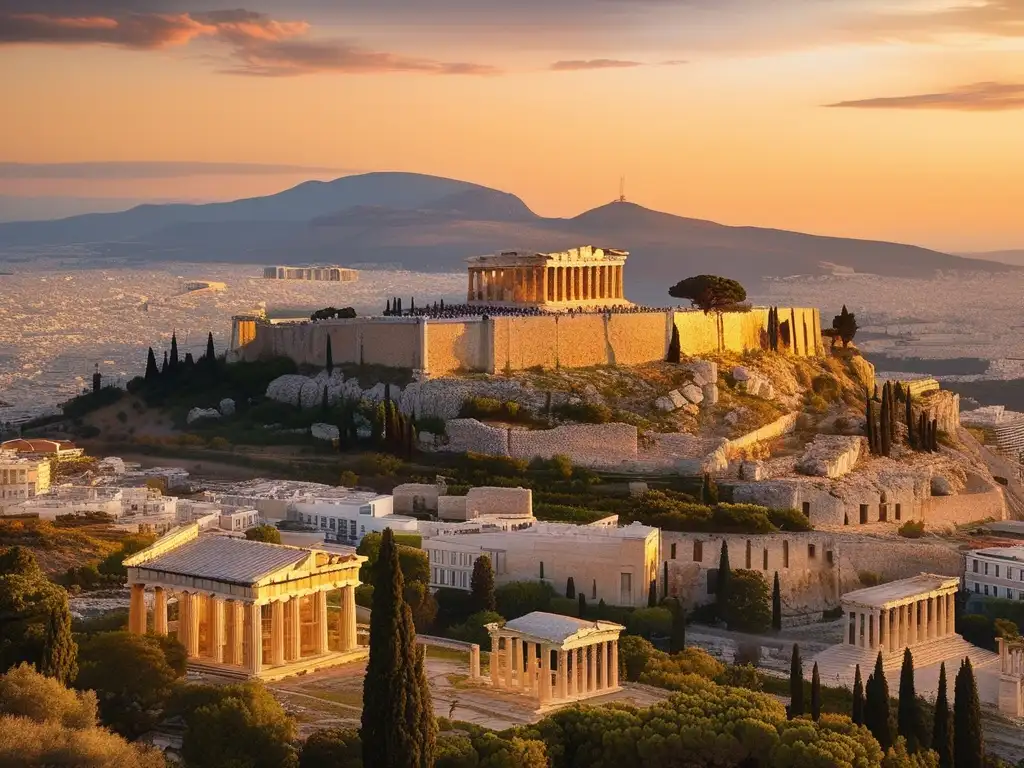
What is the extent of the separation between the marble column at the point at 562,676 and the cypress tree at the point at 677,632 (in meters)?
8.05

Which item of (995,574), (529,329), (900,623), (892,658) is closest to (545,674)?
(892,658)

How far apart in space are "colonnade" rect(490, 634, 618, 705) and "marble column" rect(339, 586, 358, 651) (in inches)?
101

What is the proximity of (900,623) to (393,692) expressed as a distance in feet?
72.1

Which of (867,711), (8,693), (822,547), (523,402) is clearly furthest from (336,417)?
(8,693)

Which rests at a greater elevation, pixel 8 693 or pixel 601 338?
pixel 601 338

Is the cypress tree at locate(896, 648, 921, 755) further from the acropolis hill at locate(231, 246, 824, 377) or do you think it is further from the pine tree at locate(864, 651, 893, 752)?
the acropolis hill at locate(231, 246, 824, 377)

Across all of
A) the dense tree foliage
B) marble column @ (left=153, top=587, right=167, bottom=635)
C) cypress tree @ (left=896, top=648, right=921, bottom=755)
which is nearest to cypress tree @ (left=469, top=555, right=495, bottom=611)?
cypress tree @ (left=896, top=648, right=921, bottom=755)

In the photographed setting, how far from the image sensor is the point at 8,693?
35906 mm

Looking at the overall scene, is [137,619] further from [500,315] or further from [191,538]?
[500,315]

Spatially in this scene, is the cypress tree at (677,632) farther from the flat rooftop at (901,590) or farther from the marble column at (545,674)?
the marble column at (545,674)

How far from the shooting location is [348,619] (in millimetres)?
43438

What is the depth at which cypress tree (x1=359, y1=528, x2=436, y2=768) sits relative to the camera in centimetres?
3566

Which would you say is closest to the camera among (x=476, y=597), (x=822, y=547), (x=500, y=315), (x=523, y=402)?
(x=476, y=597)

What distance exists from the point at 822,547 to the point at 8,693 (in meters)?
29.4
